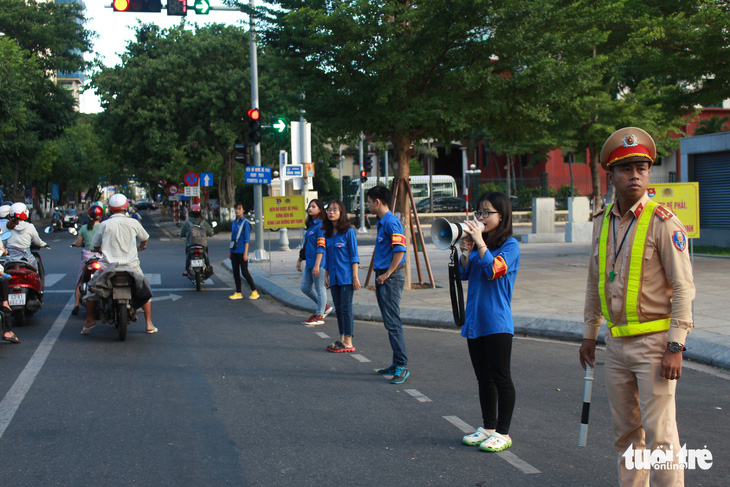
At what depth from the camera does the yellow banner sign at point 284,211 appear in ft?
58.4

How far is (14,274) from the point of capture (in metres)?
10.0

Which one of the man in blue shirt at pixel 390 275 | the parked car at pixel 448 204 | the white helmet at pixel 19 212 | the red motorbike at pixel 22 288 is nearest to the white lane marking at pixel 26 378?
the red motorbike at pixel 22 288

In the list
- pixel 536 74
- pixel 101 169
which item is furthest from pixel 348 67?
pixel 101 169

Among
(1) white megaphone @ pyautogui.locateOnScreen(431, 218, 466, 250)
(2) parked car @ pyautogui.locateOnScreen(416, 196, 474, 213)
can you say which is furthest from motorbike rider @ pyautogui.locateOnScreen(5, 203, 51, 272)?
(2) parked car @ pyautogui.locateOnScreen(416, 196, 474, 213)

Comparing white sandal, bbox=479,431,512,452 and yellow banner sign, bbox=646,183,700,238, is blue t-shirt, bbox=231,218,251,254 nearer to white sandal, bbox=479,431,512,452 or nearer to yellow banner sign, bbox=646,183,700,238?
yellow banner sign, bbox=646,183,700,238

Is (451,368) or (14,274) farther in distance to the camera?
(14,274)

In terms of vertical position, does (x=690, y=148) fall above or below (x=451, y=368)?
above

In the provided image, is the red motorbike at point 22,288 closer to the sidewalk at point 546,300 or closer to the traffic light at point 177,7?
the sidewalk at point 546,300

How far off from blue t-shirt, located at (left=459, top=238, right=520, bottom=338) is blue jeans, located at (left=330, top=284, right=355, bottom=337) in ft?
11.3

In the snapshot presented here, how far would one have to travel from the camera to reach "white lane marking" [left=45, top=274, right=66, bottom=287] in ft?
53.1

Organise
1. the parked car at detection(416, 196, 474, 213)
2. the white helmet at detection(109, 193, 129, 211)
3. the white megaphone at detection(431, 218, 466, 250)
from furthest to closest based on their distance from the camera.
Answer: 1. the parked car at detection(416, 196, 474, 213)
2. the white helmet at detection(109, 193, 129, 211)
3. the white megaphone at detection(431, 218, 466, 250)

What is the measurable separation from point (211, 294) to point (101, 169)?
81.0 m

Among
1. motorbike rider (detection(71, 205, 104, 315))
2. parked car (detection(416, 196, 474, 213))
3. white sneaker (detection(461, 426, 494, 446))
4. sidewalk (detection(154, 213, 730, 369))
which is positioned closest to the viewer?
white sneaker (detection(461, 426, 494, 446))

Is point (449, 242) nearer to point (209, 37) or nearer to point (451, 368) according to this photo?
point (451, 368)
